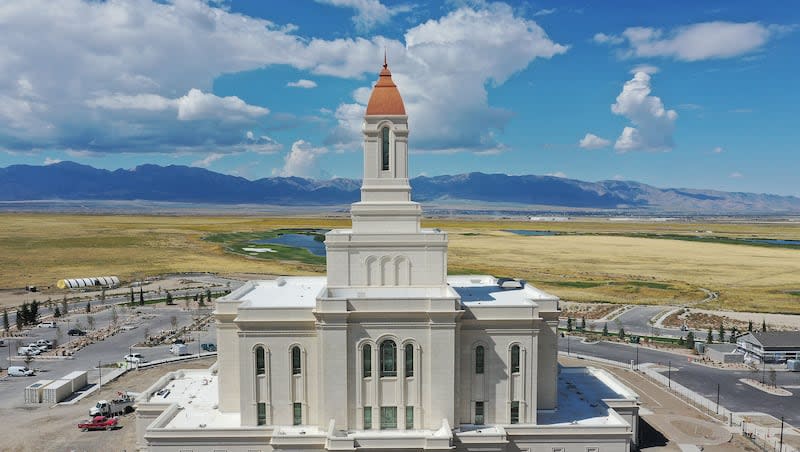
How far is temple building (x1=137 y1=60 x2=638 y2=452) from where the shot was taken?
38.1 meters

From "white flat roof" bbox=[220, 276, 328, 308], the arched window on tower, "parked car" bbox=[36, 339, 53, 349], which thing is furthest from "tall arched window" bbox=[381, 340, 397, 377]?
"parked car" bbox=[36, 339, 53, 349]

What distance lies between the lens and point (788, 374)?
64125mm

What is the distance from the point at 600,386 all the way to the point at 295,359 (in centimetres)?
2634

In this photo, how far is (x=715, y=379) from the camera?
61969mm

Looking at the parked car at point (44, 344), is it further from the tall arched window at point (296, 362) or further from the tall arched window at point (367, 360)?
the tall arched window at point (367, 360)

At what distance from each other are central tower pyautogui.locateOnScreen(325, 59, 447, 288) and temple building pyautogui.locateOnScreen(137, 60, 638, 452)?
83 mm

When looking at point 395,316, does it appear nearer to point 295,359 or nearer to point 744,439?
point 295,359

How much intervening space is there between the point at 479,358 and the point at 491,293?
24.7ft

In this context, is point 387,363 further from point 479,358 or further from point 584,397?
point 584,397

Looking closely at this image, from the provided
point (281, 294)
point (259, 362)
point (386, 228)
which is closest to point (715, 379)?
point (386, 228)

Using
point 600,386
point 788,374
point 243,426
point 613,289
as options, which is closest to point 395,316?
point 243,426

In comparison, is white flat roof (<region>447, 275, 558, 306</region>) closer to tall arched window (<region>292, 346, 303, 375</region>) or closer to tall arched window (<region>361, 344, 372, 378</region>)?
tall arched window (<region>361, 344, 372, 378</region>)

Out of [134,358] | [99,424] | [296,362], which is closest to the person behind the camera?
[296,362]

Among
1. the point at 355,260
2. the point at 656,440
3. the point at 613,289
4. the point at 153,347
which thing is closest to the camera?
the point at 355,260
